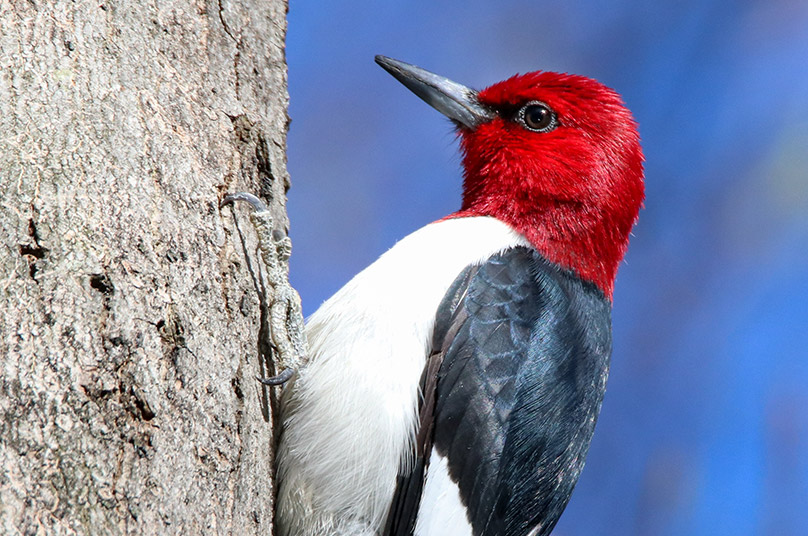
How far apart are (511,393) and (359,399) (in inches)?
18.0

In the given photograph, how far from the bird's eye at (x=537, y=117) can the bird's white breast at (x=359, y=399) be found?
988 mm

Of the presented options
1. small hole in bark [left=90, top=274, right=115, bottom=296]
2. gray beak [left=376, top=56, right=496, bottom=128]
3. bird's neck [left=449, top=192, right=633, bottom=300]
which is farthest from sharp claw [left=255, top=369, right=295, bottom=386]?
gray beak [left=376, top=56, right=496, bottom=128]

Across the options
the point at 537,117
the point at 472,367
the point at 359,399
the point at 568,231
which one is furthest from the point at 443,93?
the point at 359,399

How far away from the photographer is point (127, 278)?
155 centimetres

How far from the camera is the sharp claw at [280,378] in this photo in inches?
76.9

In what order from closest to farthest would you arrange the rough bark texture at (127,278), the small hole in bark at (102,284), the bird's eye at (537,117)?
the rough bark texture at (127,278) → the small hole in bark at (102,284) → the bird's eye at (537,117)

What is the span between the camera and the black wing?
2.19 meters

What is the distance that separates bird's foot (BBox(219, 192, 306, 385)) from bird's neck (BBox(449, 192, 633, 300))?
0.90 metres

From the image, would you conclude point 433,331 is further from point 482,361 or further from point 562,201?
point 562,201

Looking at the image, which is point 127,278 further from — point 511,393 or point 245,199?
point 511,393

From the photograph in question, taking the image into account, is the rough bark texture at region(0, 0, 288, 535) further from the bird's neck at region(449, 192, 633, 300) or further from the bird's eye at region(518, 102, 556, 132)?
the bird's eye at region(518, 102, 556, 132)

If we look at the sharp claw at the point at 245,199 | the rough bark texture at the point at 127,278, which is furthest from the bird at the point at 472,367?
the sharp claw at the point at 245,199

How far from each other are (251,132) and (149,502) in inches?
41.2

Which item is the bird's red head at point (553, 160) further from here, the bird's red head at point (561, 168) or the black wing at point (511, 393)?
the black wing at point (511, 393)
